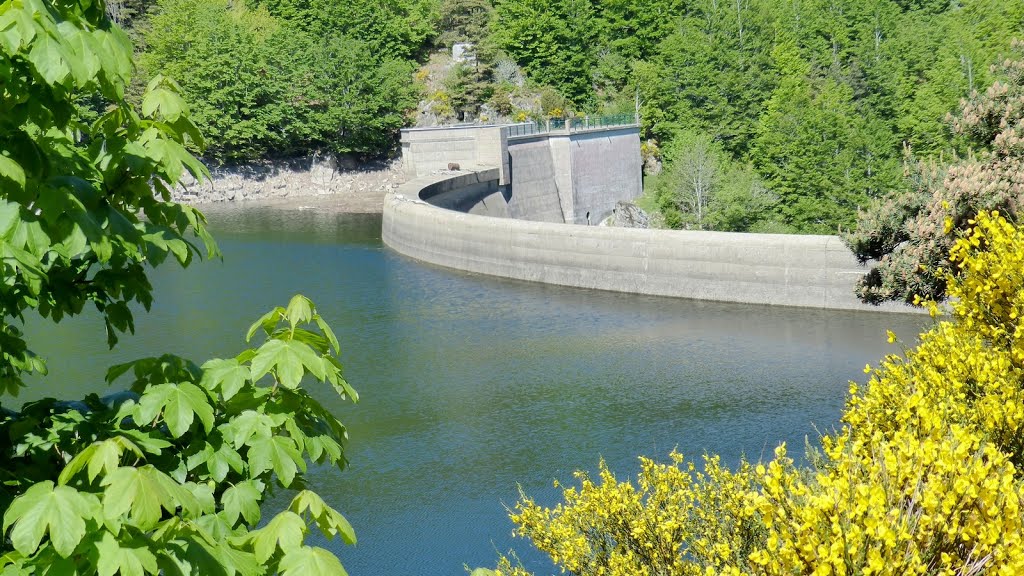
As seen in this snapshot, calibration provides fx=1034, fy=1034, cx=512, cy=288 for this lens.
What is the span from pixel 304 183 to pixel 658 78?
81.1 ft

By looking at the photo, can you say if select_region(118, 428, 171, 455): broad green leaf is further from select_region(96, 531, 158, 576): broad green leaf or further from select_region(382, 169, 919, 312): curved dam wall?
select_region(382, 169, 919, 312): curved dam wall

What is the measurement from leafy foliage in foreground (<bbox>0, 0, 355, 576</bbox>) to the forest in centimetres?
4873

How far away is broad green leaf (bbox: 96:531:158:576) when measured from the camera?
3732mm

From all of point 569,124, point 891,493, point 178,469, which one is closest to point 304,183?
point 569,124

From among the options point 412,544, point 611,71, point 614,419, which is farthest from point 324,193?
point 412,544

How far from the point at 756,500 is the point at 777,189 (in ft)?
167

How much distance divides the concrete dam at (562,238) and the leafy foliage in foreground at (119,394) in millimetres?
28648

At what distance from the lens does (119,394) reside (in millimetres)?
5289

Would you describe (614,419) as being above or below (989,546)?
below

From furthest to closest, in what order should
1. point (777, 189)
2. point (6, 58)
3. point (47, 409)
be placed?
point (777, 189) < point (47, 409) < point (6, 58)

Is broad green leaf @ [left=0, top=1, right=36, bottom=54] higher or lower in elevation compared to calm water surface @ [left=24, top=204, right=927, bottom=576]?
higher

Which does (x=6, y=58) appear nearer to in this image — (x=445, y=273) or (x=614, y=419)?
(x=614, y=419)

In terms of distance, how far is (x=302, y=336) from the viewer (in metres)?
5.36

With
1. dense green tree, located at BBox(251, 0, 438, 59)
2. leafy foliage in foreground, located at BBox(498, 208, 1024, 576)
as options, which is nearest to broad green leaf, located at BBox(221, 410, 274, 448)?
leafy foliage in foreground, located at BBox(498, 208, 1024, 576)
